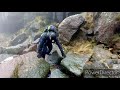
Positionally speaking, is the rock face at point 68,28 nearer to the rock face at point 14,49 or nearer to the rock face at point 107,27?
the rock face at point 107,27

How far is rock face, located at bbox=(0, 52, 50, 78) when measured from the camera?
4.37m

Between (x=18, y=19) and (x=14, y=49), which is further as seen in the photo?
(x=18, y=19)

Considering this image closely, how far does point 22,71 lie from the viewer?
441cm

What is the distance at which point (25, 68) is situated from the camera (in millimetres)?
4441

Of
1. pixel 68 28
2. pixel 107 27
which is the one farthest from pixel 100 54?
pixel 68 28

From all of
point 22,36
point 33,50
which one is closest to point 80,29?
point 33,50

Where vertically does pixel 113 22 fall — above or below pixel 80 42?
above

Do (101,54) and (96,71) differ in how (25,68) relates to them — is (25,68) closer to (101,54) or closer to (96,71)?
(96,71)

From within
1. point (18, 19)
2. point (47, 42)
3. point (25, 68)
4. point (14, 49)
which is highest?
point (18, 19)

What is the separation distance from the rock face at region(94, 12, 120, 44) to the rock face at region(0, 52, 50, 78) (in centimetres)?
156

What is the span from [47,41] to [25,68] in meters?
0.89

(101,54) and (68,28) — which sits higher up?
(68,28)

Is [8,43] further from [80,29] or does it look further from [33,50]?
[80,29]
